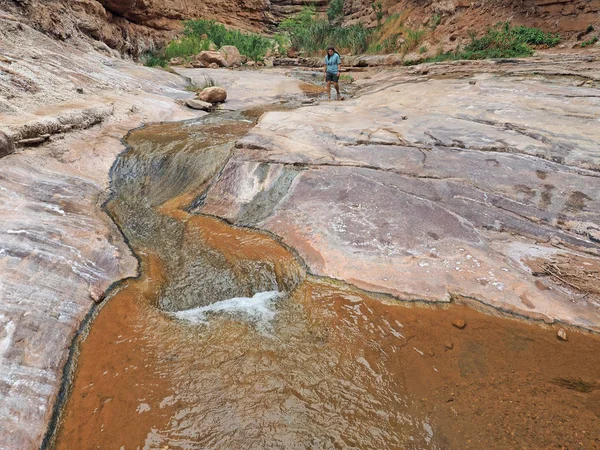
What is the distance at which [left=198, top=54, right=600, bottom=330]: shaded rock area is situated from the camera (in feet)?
10.5

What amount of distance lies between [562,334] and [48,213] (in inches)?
182

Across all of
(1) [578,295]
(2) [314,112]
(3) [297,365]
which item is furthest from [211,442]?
(2) [314,112]

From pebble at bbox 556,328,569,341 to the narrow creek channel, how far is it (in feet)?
0.14

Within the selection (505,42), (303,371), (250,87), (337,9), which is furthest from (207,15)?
(303,371)

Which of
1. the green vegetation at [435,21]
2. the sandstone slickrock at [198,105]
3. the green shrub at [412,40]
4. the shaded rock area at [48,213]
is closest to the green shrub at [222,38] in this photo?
the green shrub at [412,40]

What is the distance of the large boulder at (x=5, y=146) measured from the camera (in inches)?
159

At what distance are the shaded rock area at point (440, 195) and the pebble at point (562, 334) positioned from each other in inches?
4.9

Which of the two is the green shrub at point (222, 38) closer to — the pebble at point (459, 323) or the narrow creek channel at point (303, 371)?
the narrow creek channel at point (303, 371)

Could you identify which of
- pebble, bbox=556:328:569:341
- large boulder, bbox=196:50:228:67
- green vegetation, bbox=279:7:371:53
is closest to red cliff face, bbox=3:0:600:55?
green vegetation, bbox=279:7:371:53

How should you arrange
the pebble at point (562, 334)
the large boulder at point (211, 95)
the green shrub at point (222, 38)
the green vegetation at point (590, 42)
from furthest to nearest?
the green shrub at point (222, 38), the green vegetation at point (590, 42), the large boulder at point (211, 95), the pebble at point (562, 334)

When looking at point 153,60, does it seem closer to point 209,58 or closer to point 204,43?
point 209,58

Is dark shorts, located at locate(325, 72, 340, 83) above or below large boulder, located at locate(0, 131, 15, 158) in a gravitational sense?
above

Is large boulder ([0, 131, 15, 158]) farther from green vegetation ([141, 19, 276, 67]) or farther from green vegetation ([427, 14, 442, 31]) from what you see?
green vegetation ([427, 14, 442, 31])

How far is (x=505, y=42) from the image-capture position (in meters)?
11.1
